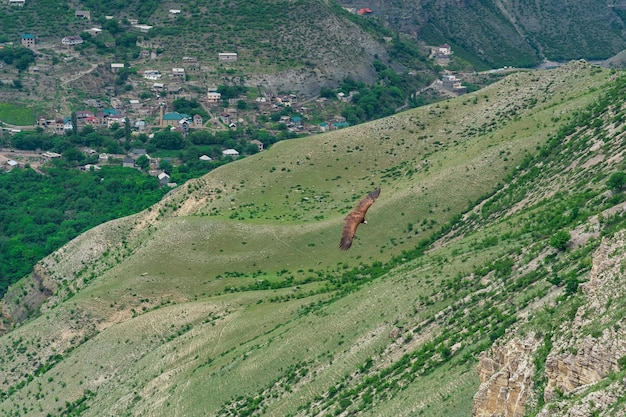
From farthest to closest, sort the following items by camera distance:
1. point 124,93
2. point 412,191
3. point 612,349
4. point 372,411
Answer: point 124,93
point 412,191
point 372,411
point 612,349

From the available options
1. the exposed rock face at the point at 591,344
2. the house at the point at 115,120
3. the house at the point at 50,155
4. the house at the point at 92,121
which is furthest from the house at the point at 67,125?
the exposed rock face at the point at 591,344

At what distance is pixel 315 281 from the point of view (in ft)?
290

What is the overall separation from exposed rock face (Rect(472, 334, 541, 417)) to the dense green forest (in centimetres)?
7959

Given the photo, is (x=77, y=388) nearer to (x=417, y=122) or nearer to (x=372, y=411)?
(x=372, y=411)

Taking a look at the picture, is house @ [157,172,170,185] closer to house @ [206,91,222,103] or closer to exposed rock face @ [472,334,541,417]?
house @ [206,91,222,103]

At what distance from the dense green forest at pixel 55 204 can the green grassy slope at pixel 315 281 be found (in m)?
20.7

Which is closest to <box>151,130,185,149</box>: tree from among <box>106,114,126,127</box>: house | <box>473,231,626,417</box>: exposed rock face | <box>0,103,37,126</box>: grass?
<box>106,114,126,127</box>: house

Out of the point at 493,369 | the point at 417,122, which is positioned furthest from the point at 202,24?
the point at 493,369

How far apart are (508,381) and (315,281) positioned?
155 feet

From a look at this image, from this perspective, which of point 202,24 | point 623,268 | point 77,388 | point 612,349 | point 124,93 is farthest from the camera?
point 202,24

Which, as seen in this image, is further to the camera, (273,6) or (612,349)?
(273,6)

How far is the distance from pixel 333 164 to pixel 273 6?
92799 mm

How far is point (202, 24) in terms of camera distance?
628 ft

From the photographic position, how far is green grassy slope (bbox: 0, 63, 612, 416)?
64625 mm
